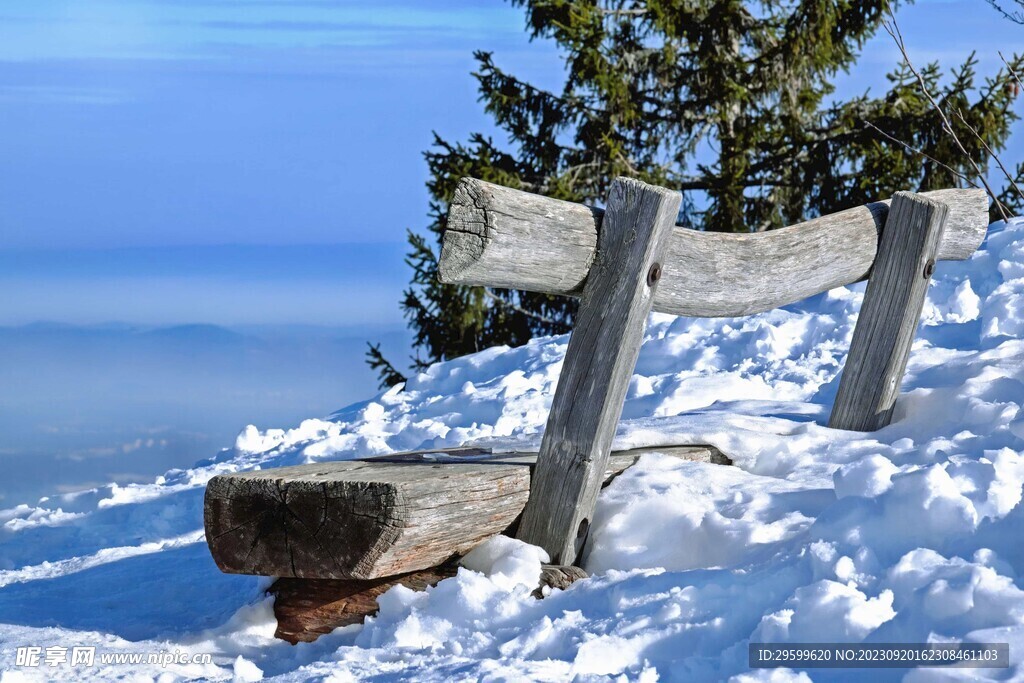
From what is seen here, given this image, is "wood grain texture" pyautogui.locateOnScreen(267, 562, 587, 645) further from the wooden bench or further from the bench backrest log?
the bench backrest log

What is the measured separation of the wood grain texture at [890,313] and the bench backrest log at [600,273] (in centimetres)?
21

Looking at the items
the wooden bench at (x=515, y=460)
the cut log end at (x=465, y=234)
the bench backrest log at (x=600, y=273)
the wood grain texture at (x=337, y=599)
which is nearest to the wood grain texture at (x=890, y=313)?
the bench backrest log at (x=600, y=273)

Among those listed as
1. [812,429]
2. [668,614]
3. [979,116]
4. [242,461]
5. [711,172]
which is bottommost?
[242,461]

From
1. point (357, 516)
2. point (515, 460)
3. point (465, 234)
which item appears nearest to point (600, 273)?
point (465, 234)

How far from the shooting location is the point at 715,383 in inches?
246

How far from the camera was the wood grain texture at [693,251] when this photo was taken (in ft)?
10.00

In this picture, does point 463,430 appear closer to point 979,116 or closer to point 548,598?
point 548,598

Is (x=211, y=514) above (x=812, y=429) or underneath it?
underneath

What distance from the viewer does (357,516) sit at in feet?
10.4

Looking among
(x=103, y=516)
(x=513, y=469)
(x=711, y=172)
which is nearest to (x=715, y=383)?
(x=513, y=469)

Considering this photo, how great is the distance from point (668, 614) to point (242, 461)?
4907 mm

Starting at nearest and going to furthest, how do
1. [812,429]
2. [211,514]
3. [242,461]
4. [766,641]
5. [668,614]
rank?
[766,641], [668,614], [211,514], [812,429], [242,461]

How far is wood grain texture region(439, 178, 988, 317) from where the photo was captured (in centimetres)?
305

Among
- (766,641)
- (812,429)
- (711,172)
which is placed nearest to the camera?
(766,641)
